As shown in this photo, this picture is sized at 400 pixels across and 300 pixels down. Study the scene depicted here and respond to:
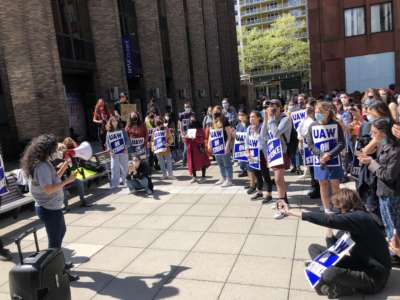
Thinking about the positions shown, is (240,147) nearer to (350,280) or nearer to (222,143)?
(222,143)

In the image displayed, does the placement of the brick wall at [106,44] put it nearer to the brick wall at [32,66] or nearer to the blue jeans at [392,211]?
the brick wall at [32,66]

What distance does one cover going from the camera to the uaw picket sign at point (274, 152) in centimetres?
675

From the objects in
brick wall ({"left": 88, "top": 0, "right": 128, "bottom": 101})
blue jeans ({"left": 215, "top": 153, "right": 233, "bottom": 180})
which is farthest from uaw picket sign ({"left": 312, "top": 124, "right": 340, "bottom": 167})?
brick wall ({"left": 88, "top": 0, "right": 128, "bottom": 101})

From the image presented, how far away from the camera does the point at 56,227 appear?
4.70 meters

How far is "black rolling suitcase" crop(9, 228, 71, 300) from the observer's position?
3549 mm

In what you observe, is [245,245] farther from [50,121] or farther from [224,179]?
[50,121]

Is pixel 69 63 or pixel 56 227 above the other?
pixel 69 63

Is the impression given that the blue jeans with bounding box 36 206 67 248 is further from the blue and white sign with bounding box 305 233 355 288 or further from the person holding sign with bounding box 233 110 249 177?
the person holding sign with bounding box 233 110 249 177

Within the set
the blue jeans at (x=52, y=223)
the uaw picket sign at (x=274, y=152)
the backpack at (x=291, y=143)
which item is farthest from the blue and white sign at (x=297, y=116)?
the blue jeans at (x=52, y=223)

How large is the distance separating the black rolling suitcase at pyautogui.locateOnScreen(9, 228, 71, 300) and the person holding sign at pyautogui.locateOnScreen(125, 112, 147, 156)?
22.3 ft

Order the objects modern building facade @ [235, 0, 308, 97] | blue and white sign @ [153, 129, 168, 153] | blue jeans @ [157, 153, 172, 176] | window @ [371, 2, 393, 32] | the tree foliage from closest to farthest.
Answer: blue and white sign @ [153, 129, 168, 153] → blue jeans @ [157, 153, 172, 176] → window @ [371, 2, 393, 32] → the tree foliage → modern building facade @ [235, 0, 308, 97]

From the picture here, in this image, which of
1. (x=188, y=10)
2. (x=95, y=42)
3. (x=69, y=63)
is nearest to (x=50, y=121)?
(x=69, y=63)

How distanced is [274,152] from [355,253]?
320 centimetres

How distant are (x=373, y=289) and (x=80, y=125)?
674 inches
